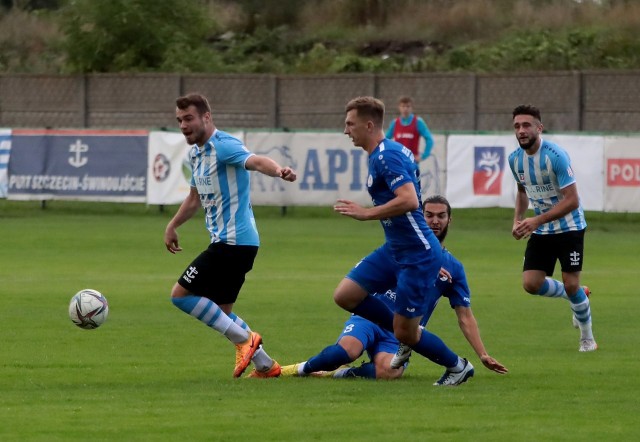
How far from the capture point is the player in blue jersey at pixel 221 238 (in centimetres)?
939

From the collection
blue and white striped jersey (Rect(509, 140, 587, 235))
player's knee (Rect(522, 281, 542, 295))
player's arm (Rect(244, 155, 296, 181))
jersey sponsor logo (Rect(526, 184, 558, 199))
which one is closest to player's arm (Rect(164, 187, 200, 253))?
player's arm (Rect(244, 155, 296, 181))

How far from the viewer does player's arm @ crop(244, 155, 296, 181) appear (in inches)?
335

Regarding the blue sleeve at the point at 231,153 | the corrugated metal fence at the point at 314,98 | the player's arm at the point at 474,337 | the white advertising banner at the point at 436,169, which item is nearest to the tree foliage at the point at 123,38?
the corrugated metal fence at the point at 314,98

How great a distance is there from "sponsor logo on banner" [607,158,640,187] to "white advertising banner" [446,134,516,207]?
162cm

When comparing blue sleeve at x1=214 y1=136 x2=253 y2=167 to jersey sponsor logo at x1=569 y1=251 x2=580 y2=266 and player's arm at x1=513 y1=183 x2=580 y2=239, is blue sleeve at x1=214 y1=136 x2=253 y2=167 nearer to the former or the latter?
player's arm at x1=513 y1=183 x2=580 y2=239

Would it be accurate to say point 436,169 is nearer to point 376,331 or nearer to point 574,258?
point 574,258

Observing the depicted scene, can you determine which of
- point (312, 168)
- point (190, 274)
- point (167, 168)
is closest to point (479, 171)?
point (312, 168)

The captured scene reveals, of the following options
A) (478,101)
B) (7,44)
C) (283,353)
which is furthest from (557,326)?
(7,44)

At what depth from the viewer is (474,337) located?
915 centimetres

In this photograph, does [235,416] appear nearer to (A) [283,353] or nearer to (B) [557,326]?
(A) [283,353]

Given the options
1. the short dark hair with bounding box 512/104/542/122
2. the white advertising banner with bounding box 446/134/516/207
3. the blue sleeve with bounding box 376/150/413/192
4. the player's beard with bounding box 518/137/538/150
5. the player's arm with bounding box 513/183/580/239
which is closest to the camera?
the blue sleeve with bounding box 376/150/413/192

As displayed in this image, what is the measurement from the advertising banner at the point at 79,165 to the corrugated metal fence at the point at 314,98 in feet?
17.1

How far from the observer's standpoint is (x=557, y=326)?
1262cm

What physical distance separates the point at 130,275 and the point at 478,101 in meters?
13.6
